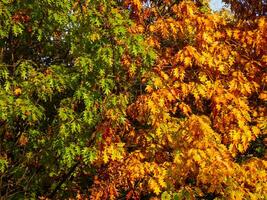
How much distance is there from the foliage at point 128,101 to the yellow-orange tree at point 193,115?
26 millimetres

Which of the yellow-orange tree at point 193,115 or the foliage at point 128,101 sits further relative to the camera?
the yellow-orange tree at point 193,115

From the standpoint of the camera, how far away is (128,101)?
852cm

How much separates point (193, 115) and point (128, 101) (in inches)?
59.9

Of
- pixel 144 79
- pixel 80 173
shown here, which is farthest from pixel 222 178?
pixel 80 173

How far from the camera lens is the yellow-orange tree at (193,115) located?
745 centimetres

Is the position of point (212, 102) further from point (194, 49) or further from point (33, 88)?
point (33, 88)

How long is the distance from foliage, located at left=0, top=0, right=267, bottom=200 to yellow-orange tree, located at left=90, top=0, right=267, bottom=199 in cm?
3

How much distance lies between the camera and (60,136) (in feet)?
23.2

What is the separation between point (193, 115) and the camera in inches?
297

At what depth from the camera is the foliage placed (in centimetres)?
722

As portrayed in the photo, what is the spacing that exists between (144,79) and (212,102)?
1.42 m

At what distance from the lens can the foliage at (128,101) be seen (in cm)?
722

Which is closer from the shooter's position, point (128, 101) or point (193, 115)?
point (193, 115)

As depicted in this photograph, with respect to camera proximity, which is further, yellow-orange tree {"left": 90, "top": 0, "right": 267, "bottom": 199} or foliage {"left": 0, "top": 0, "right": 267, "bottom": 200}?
yellow-orange tree {"left": 90, "top": 0, "right": 267, "bottom": 199}
